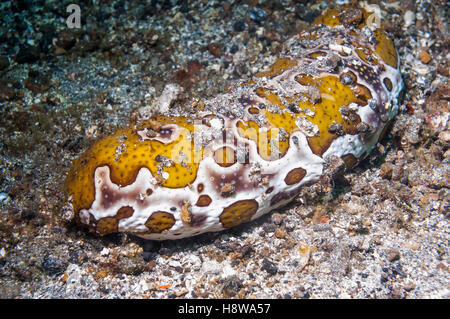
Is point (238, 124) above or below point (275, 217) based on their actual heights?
above

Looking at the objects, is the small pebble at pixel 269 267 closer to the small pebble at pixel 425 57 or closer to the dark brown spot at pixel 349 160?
the dark brown spot at pixel 349 160

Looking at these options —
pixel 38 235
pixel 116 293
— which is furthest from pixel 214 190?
pixel 38 235

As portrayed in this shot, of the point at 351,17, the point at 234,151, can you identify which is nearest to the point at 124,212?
the point at 234,151

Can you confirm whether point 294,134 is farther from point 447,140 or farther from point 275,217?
Answer: point 447,140

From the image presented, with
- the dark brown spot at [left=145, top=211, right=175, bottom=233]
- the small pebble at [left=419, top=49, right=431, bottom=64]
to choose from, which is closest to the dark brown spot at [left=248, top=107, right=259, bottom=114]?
the dark brown spot at [left=145, top=211, right=175, bottom=233]

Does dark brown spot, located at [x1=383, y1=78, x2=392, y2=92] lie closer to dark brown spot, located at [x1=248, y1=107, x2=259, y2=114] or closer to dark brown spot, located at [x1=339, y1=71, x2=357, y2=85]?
dark brown spot, located at [x1=339, y1=71, x2=357, y2=85]

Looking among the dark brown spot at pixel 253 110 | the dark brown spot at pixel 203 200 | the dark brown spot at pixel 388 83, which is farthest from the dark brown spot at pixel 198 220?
the dark brown spot at pixel 388 83
